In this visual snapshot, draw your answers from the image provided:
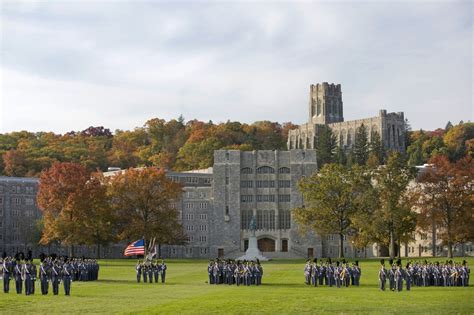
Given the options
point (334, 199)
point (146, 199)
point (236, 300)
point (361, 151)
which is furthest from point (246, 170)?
point (236, 300)

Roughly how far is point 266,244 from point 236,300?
86.9 m

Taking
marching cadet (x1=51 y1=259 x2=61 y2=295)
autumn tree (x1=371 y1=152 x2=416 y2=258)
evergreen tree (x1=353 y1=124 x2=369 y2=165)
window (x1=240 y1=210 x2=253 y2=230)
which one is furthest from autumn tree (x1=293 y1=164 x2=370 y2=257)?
evergreen tree (x1=353 y1=124 x2=369 y2=165)

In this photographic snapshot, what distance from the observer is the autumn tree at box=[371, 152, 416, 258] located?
306 feet

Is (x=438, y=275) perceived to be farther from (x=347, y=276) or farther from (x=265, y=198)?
(x=265, y=198)

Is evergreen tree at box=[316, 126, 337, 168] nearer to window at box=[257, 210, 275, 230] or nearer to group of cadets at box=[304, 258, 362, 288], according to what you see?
window at box=[257, 210, 275, 230]

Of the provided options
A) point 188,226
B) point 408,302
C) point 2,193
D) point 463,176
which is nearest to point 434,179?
point 463,176

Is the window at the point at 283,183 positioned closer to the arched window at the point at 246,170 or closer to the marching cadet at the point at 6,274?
the arched window at the point at 246,170

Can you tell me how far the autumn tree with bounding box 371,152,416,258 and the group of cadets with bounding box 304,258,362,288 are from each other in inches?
Result: 1497

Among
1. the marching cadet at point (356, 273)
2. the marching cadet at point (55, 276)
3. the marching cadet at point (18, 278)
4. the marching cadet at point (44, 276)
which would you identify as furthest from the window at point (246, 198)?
the marching cadet at point (44, 276)

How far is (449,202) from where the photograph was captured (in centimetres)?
9675

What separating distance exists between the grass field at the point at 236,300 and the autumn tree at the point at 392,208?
1509 inches

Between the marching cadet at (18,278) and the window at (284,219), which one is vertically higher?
the window at (284,219)

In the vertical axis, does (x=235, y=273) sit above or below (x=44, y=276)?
below

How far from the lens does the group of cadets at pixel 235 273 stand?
5516 centimetres
